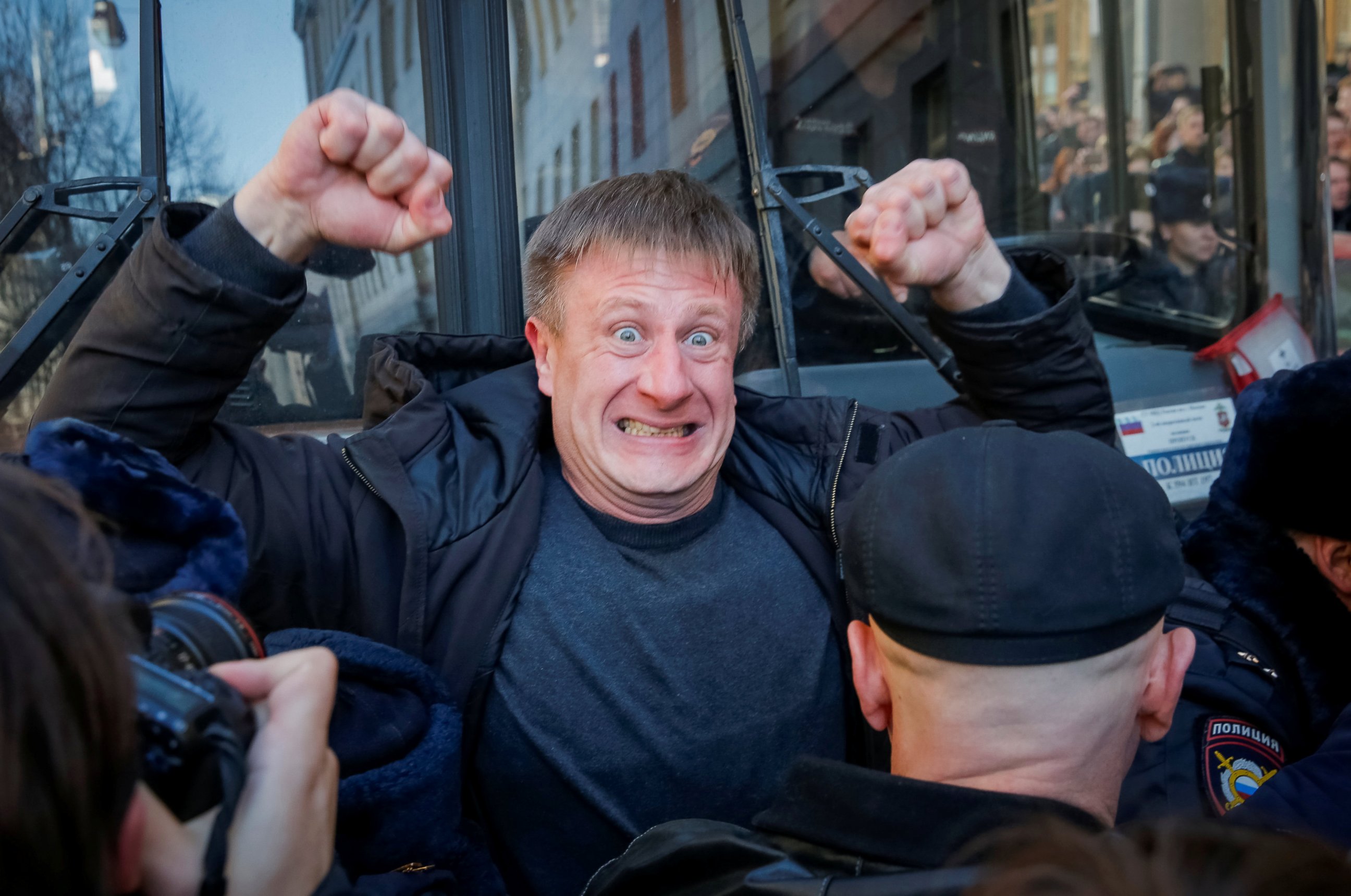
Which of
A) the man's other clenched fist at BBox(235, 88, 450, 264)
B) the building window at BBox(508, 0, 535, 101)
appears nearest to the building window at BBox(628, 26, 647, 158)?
the building window at BBox(508, 0, 535, 101)

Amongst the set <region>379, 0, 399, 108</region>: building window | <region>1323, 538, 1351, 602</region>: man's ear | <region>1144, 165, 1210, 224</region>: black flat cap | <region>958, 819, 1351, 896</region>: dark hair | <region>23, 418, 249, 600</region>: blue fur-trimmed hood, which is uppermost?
<region>379, 0, 399, 108</region>: building window

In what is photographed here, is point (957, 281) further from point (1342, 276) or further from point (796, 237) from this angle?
point (1342, 276)

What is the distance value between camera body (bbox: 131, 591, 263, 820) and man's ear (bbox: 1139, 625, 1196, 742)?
881 mm

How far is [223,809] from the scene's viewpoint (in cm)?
79

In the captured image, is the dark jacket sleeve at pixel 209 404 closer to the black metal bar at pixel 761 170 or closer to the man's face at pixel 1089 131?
the black metal bar at pixel 761 170

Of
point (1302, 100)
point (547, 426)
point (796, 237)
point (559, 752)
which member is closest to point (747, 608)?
point (559, 752)

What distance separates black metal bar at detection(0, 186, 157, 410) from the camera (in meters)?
2.01

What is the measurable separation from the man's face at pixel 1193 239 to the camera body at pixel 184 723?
3069 millimetres

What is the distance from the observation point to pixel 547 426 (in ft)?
7.04

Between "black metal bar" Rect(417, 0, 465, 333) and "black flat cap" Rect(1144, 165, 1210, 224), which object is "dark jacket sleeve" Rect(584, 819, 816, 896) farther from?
"black flat cap" Rect(1144, 165, 1210, 224)

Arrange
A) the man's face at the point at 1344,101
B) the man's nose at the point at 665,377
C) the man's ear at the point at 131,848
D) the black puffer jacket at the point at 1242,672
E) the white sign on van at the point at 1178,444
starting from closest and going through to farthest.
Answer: the man's ear at the point at 131,848
the black puffer jacket at the point at 1242,672
the man's nose at the point at 665,377
the white sign on van at the point at 1178,444
the man's face at the point at 1344,101

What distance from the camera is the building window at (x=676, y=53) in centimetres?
254

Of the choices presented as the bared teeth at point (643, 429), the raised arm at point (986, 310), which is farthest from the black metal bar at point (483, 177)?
the raised arm at point (986, 310)

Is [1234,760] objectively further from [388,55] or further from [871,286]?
[388,55]
